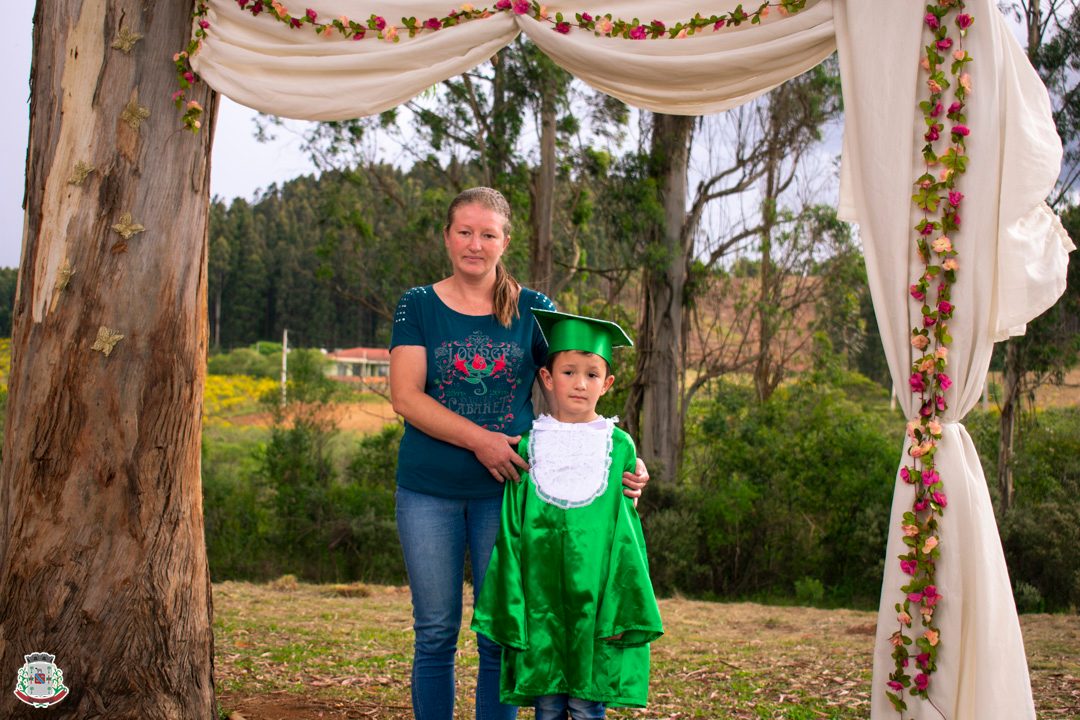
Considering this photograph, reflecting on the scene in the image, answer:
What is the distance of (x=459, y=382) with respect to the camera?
2738mm

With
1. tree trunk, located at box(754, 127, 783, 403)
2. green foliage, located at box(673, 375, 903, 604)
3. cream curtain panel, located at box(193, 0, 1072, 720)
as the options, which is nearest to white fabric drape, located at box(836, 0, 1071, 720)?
cream curtain panel, located at box(193, 0, 1072, 720)

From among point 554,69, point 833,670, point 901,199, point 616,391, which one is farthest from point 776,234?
point 901,199

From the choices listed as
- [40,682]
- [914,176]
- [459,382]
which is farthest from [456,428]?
[40,682]

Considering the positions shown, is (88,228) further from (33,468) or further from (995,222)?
(995,222)

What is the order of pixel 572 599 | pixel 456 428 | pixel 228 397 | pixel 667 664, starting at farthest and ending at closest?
pixel 228 397 → pixel 667 664 → pixel 456 428 → pixel 572 599

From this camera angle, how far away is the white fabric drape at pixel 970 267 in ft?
8.74

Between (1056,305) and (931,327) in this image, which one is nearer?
(931,327)

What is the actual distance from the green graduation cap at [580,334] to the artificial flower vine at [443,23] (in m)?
0.98

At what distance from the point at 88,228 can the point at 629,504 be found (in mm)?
1987

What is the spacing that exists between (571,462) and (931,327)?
111cm

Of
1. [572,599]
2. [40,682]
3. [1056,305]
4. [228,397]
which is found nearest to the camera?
[572,599]

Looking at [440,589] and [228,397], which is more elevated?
[228,397]

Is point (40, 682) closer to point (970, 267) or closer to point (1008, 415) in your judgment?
point (970, 267)

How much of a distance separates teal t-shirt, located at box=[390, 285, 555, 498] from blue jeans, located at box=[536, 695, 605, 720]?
58 cm
